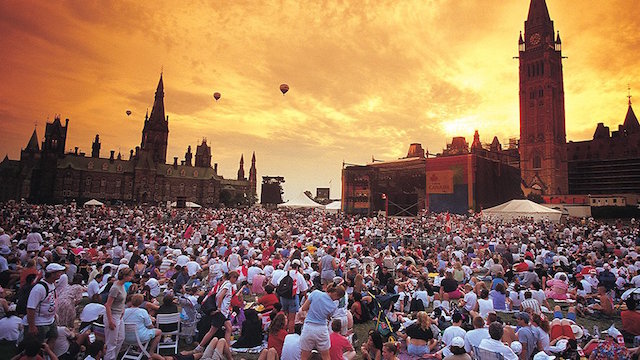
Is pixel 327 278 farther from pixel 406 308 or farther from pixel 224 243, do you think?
pixel 224 243

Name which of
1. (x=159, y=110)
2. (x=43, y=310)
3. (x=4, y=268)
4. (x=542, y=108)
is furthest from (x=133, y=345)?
(x=159, y=110)

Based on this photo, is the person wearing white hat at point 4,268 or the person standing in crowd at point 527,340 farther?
the person wearing white hat at point 4,268

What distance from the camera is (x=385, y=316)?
24.6 ft

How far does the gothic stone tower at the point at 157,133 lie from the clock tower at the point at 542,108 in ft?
291

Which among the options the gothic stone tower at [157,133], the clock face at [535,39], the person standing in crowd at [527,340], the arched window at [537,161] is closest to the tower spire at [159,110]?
the gothic stone tower at [157,133]

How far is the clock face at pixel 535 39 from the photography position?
73219 millimetres

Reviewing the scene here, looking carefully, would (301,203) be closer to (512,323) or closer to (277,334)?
(512,323)

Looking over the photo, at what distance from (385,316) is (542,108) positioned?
262 feet

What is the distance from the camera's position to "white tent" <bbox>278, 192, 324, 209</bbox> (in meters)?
38.7

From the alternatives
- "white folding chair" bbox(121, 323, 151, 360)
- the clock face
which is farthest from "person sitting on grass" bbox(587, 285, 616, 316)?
the clock face

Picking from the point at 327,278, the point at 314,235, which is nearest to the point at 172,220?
the point at 314,235

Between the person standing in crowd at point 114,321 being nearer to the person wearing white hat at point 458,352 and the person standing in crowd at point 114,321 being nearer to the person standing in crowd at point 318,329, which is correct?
the person standing in crowd at point 318,329

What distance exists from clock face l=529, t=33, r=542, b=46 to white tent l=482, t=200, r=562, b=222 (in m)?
59.7

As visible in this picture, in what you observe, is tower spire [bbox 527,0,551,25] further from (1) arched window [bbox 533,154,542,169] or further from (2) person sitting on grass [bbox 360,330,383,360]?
(2) person sitting on grass [bbox 360,330,383,360]
